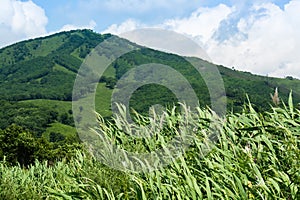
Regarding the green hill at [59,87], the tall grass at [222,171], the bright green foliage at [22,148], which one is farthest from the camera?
the green hill at [59,87]

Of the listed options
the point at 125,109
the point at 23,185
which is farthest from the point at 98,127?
the point at 23,185

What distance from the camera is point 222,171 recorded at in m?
4.45

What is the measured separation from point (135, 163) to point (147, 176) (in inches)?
19.3

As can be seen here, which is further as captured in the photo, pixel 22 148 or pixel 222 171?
pixel 22 148

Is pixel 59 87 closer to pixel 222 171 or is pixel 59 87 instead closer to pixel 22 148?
pixel 22 148

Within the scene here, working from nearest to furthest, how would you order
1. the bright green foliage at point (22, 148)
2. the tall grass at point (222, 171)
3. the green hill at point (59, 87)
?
the tall grass at point (222, 171) < the bright green foliage at point (22, 148) < the green hill at point (59, 87)

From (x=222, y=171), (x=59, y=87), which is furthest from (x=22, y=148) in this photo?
(x=59, y=87)

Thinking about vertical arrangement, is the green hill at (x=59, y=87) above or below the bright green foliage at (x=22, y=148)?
above

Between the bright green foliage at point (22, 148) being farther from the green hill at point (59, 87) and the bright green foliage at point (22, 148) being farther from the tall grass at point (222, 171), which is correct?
the tall grass at point (222, 171)

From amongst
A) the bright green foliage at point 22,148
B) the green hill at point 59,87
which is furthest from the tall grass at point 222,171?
the green hill at point 59,87

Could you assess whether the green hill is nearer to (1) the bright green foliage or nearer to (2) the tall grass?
(1) the bright green foliage

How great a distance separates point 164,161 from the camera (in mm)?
5293

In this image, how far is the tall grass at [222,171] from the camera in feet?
13.8

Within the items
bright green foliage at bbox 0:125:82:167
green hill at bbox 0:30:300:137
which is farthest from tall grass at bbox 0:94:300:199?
green hill at bbox 0:30:300:137
